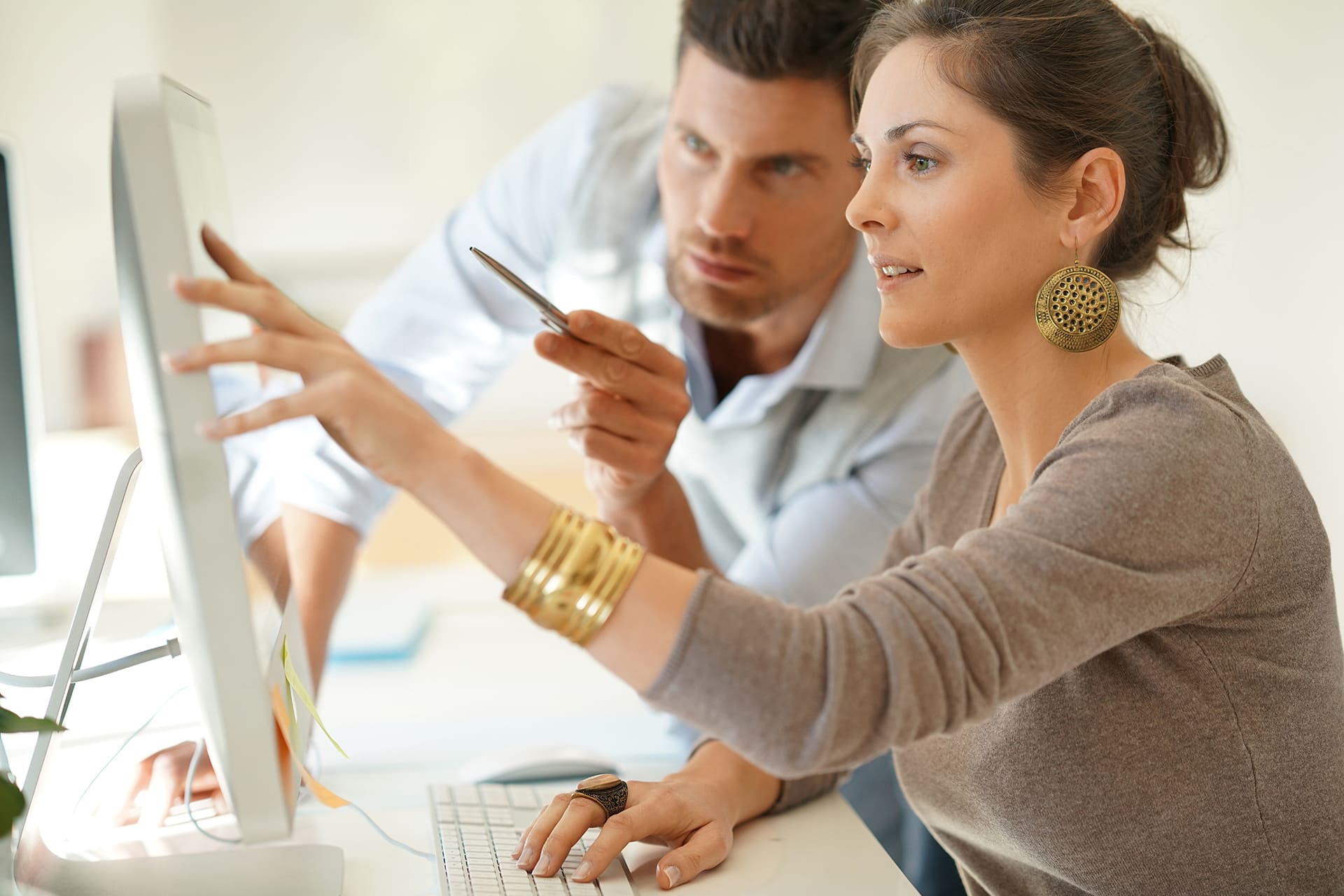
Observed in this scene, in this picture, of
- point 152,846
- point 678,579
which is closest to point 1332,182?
point 678,579

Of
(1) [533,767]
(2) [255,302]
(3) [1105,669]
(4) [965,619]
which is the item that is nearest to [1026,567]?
(4) [965,619]

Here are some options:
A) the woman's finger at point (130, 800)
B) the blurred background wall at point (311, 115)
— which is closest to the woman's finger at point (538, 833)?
the woman's finger at point (130, 800)

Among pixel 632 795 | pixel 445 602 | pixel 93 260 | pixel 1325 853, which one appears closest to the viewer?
pixel 1325 853

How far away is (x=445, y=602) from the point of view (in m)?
2.79

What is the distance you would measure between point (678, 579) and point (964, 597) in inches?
6.8

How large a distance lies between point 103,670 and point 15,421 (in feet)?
0.71

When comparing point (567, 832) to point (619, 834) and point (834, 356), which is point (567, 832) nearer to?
point (619, 834)

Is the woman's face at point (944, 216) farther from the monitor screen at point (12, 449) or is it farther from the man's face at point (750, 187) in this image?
the monitor screen at point (12, 449)

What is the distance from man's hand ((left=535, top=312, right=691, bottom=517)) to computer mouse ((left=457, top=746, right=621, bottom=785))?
0.31m

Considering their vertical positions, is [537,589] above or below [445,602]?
above

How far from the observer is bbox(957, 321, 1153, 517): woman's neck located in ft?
3.20

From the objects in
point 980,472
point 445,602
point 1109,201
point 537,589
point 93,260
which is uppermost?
point 1109,201

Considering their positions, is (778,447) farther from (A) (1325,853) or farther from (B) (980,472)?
(A) (1325,853)

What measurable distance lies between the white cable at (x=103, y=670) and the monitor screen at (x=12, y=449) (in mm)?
95
